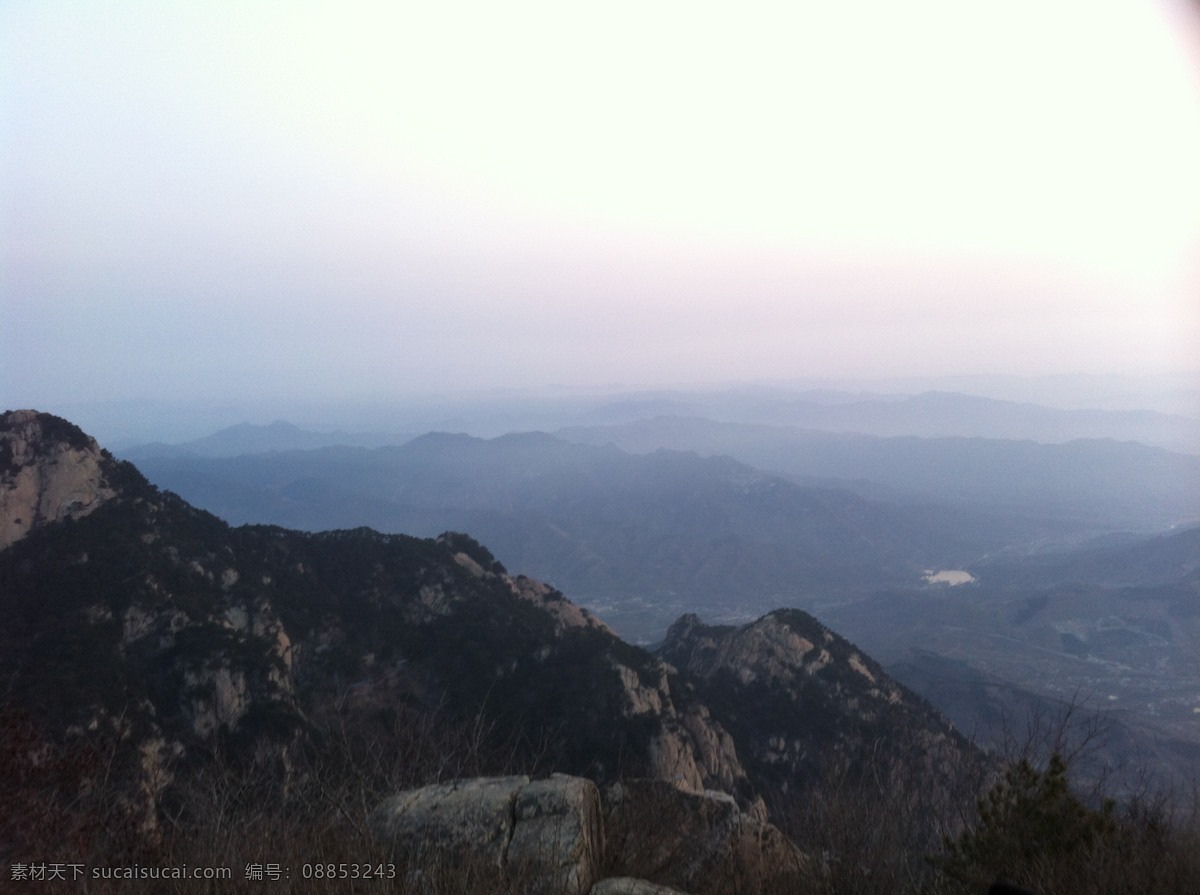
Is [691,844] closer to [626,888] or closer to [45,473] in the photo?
[626,888]

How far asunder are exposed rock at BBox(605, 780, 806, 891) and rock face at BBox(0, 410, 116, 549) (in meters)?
32.5

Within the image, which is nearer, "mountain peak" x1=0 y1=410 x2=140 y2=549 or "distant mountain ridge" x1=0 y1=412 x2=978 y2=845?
"distant mountain ridge" x1=0 y1=412 x2=978 y2=845

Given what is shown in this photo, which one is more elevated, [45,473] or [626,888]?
[45,473]

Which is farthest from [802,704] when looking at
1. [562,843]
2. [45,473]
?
[45,473]

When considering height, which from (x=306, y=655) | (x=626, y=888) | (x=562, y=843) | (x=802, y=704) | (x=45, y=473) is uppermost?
(x=45, y=473)

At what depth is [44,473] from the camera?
34.2 m

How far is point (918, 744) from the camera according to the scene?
34500mm

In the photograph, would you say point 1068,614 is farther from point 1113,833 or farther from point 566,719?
point 1113,833

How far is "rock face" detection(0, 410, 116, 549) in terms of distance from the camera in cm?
3228

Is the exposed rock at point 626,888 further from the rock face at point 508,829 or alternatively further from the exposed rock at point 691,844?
the exposed rock at point 691,844

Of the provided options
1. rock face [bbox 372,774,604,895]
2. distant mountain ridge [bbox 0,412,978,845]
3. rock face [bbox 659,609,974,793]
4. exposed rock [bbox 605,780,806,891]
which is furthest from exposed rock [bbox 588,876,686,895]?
rock face [bbox 659,609,974,793]

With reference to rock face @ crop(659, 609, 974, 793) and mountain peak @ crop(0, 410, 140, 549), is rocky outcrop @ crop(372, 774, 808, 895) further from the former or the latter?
mountain peak @ crop(0, 410, 140, 549)

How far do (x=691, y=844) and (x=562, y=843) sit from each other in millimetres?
5130

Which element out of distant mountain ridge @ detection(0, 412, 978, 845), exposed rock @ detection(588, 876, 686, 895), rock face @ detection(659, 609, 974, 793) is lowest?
rock face @ detection(659, 609, 974, 793)
